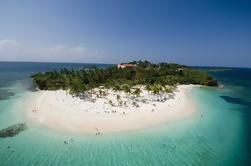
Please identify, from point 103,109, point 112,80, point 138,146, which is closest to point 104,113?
point 103,109

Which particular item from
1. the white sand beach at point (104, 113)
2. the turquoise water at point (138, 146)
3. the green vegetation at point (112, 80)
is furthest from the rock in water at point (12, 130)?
the green vegetation at point (112, 80)

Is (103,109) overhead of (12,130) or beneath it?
overhead

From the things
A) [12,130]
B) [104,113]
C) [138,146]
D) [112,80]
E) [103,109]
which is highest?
[112,80]

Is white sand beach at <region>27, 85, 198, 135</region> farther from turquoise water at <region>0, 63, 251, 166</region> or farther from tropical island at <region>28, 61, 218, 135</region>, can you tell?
A: turquoise water at <region>0, 63, 251, 166</region>

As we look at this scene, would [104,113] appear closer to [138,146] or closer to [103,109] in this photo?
[103,109]

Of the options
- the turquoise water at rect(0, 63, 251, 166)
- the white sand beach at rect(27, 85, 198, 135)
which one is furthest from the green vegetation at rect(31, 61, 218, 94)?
the turquoise water at rect(0, 63, 251, 166)

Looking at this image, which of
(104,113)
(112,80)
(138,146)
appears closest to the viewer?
(138,146)
